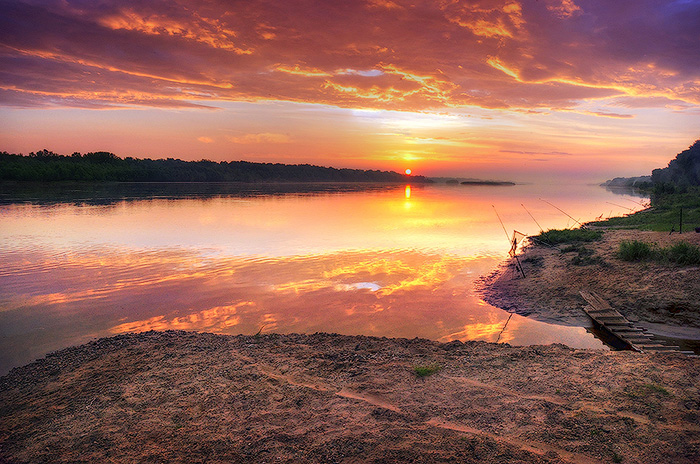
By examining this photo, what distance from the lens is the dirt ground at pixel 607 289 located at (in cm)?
1189

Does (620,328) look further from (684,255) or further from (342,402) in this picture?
(342,402)

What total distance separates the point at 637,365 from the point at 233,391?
7882 millimetres

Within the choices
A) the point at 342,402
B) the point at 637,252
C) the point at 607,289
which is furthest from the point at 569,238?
the point at 342,402

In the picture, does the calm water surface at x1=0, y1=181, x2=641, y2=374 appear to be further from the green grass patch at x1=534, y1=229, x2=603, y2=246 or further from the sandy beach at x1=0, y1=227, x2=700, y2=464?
the green grass patch at x1=534, y1=229, x2=603, y2=246

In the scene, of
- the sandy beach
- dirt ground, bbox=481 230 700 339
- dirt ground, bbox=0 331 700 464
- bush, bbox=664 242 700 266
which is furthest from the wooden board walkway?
bush, bbox=664 242 700 266

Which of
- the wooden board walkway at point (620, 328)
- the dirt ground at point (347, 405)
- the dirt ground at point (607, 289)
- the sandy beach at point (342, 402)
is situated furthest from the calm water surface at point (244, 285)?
the dirt ground at point (347, 405)

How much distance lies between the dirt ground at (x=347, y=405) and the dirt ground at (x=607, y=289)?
4.03m

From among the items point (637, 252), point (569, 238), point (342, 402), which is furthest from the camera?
point (569, 238)

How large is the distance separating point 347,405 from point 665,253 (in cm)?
1473

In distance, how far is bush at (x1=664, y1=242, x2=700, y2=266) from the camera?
14.0 m

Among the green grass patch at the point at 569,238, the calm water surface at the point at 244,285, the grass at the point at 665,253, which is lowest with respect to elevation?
the calm water surface at the point at 244,285

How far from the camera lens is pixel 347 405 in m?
6.75

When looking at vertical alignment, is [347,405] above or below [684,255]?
below

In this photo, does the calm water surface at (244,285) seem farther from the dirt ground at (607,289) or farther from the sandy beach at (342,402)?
the sandy beach at (342,402)
